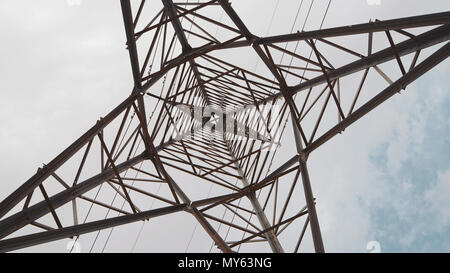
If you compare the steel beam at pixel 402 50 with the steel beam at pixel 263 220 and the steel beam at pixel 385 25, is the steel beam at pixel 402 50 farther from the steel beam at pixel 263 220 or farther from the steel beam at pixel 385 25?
the steel beam at pixel 263 220

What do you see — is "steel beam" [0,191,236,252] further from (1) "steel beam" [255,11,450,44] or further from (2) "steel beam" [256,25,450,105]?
(2) "steel beam" [256,25,450,105]

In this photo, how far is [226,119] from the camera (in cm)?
1748

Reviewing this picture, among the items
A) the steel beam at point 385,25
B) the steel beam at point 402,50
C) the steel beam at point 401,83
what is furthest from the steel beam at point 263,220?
the steel beam at point 385,25

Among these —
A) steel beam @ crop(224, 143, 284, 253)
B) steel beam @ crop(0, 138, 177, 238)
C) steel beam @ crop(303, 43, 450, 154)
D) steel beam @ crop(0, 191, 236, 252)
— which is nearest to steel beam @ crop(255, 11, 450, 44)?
steel beam @ crop(303, 43, 450, 154)

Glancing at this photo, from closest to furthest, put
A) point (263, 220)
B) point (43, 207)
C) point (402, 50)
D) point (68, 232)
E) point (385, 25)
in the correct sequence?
point (385, 25) → point (68, 232) → point (402, 50) → point (43, 207) → point (263, 220)

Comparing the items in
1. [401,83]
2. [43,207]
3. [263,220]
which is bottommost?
[43,207]

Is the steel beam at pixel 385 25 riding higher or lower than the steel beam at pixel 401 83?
higher

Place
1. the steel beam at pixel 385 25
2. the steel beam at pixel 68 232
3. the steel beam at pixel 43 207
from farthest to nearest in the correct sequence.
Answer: the steel beam at pixel 43 207 < the steel beam at pixel 68 232 < the steel beam at pixel 385 25

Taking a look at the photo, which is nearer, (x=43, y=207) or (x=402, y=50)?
(x=402, y=50)

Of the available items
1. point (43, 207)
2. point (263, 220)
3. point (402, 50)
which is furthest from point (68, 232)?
point (402, 50)

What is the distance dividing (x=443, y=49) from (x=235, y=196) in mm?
5420

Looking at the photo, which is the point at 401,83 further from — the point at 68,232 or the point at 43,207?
the point at 43,207
